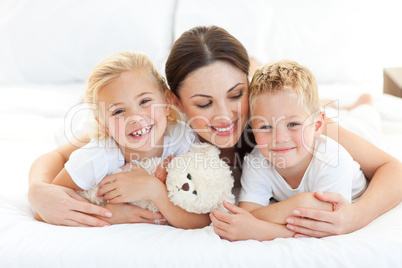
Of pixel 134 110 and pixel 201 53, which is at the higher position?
pixel 201 53

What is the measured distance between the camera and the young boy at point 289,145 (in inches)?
46.3

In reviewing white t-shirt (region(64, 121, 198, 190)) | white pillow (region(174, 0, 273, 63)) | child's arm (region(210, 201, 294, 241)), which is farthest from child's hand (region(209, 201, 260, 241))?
white pillow (region(174, 0, 273, 63))

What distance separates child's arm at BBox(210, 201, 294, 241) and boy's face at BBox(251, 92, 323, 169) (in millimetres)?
217

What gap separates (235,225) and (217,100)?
371mm

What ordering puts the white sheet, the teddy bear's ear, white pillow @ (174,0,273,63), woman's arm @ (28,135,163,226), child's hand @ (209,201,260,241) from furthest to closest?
white pillow @ (174,0,273,63) < the teddy bear's ear < woman's arm @ (28,135,163,226) < child's hand @ (209,201,260,241) < the white sheet

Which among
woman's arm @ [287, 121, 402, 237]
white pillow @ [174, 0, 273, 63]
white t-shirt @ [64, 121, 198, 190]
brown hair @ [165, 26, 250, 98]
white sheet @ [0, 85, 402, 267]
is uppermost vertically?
white pillow @ [174, 0, 273, 63]

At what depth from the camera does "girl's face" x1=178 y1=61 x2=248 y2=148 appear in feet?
3.99

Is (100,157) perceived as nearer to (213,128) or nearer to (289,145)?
(213,128)

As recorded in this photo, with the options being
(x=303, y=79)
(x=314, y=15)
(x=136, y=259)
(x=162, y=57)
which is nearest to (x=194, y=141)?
(x=303, y=79)

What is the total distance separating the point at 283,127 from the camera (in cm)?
118

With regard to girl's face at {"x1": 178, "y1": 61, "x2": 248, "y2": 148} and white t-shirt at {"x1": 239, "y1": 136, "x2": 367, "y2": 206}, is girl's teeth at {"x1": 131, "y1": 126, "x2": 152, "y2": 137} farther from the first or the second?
white t-shirt at {"x1": 239, "y1": 136, "x2": 367, "y2": 206}

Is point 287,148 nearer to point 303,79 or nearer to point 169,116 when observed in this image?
point 303,79

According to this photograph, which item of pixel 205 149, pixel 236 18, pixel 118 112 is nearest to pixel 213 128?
pixel 205 149

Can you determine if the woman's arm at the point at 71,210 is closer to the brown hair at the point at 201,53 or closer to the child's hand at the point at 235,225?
the child's hand at the point at 235,225
